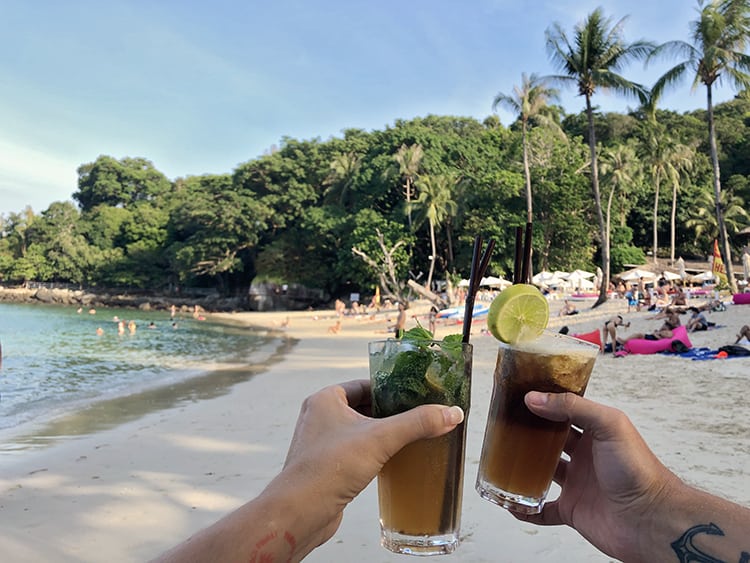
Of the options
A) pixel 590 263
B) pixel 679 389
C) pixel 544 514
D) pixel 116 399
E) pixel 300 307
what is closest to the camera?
pixel 544 514

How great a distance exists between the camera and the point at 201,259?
126 feet

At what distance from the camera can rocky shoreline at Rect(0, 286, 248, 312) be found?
41.0 m

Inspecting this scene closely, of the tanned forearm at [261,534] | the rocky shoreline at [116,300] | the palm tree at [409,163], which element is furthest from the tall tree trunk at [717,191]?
the rocky shoreline at [116,300]

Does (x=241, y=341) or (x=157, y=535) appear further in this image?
(x=241, y=341)

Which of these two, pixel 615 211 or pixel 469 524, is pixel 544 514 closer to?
pixel 469 524

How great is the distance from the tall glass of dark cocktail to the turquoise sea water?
23.4ft

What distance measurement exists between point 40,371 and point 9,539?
405 inches

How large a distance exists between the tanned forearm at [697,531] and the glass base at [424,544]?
1.55 ft

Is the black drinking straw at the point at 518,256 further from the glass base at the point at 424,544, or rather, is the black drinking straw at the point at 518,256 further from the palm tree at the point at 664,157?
the palm tree at the point at 664,157

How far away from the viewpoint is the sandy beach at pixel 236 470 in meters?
2.69

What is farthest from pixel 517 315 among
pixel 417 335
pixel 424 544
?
pixel 424 544

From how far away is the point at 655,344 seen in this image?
9766 millimetres

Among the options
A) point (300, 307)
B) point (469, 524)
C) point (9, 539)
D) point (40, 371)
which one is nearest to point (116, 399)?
point (40, 371)

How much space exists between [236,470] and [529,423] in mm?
3402
